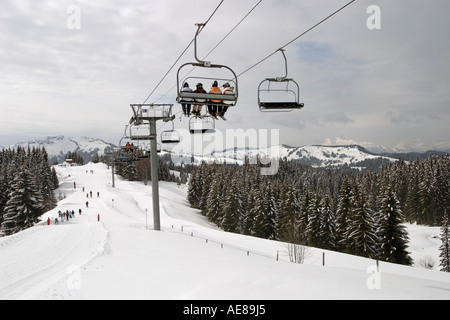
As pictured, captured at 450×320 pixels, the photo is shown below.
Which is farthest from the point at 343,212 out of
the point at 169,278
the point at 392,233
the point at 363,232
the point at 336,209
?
the point at 169,278

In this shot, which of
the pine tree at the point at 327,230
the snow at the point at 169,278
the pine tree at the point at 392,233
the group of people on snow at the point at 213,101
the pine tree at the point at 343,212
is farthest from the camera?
the pine tree at the point at 327,230

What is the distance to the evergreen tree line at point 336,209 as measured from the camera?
3186cm

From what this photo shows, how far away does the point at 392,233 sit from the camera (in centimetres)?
3147

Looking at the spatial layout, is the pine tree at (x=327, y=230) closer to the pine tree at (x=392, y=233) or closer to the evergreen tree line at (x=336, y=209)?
the evergreen tree line at (x=336, y=209)

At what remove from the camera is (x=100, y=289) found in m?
8.74

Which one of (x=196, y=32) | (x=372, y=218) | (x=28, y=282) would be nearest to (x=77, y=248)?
(x=28, y=282)

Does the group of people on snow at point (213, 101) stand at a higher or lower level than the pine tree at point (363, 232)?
higher

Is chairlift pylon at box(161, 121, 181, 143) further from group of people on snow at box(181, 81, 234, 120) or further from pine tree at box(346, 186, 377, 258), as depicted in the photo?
pine tree at box(346, 186, 377, 258)

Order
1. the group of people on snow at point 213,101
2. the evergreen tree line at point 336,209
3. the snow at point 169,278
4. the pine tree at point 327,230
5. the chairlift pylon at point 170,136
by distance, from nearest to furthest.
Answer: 1. the snow at point 169,278
2. the group of people on snow at point 213,101
3. the chairlift pylon at point 170,136
4. the evergreen tree line at point 336,209
5. the pine tree at point 327,230

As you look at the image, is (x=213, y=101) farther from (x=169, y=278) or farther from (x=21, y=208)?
(x=21, y=208)

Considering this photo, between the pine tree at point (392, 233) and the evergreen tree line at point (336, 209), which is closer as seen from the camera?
the pine tree at point (392, 233)

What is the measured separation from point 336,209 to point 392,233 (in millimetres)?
26975

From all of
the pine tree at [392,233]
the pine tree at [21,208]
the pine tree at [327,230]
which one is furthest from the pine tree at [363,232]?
the pine tree at [21,208]
